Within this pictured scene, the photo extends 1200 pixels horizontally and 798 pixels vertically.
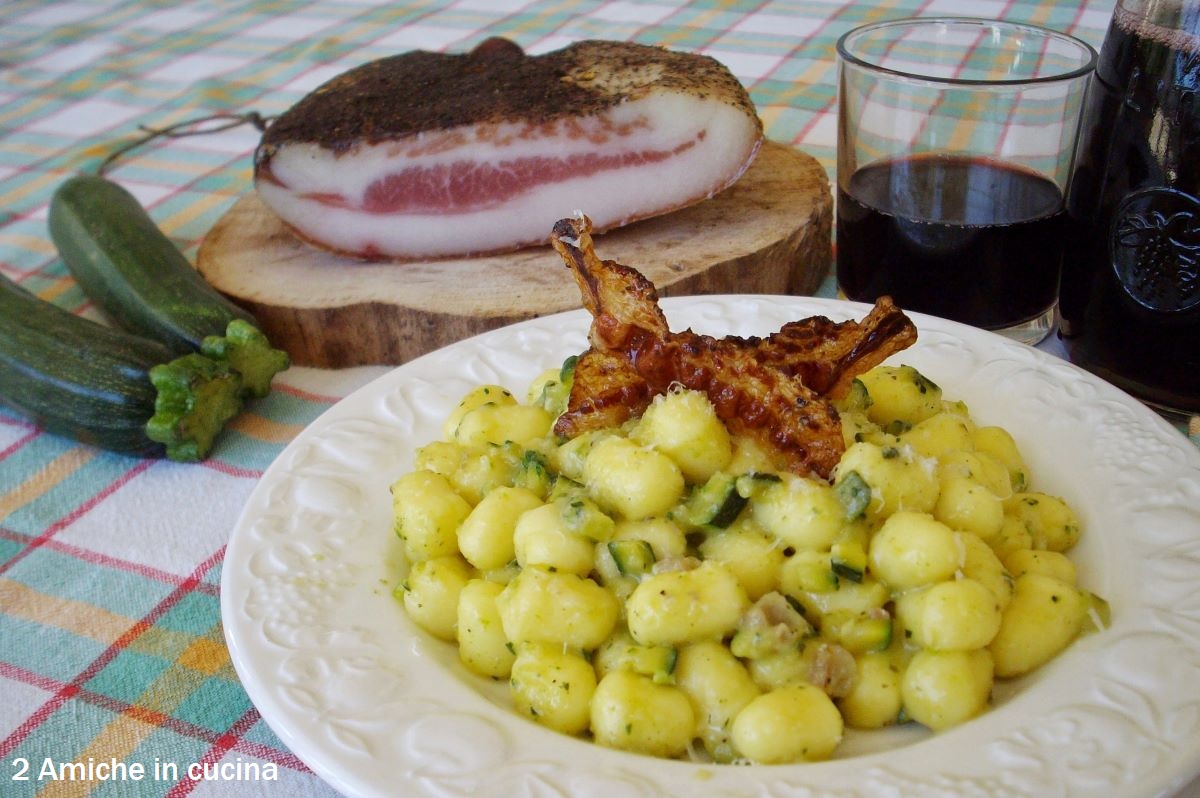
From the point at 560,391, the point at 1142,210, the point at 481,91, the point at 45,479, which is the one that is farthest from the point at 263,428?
the point at 1142,210

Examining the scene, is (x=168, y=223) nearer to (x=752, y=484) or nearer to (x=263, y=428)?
(x=263, y=428)

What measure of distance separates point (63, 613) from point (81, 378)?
1.81 ft

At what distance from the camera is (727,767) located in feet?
3.92

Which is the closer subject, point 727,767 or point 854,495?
point 727,767

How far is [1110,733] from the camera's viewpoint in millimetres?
1142

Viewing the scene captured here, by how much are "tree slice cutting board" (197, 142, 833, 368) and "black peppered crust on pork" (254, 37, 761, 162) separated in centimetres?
25

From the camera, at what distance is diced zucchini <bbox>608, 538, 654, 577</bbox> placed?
4.60 ft

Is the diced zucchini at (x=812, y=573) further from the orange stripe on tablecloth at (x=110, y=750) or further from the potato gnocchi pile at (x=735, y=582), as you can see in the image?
the orange stripe on tablecloth at (x=110, y=750)

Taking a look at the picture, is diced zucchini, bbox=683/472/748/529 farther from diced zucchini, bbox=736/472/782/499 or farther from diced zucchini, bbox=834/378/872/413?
diced zucchini, bbox=834/378/872/413

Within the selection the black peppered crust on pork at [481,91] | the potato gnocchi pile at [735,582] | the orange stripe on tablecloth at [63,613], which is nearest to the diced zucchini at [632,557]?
the potato gnocchi pile at [735,582]

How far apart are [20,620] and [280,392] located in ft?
2.54

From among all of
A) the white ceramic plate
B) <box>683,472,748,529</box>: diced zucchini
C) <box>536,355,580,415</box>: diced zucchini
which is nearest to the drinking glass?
the white ceramic plate

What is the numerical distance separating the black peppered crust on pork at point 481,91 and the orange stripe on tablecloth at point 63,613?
4.15 ft

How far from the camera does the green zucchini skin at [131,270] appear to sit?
93.7 inches
